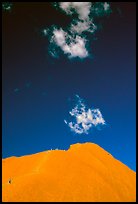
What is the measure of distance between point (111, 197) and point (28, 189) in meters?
10.3

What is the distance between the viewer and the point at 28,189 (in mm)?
34812

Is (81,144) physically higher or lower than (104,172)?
higher

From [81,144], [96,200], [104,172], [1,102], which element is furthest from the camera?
[81,144]

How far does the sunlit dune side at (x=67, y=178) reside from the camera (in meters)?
34.6

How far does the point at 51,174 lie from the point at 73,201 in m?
6.97

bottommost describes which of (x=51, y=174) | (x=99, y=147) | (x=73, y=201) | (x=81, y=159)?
(x=73, y=201)

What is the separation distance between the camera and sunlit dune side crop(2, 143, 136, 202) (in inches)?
1363

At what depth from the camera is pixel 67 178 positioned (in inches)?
1547

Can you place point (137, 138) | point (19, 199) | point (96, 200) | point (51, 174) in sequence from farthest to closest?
point (51, 174), point (96, 200), point (19, 199), point (137, 138)

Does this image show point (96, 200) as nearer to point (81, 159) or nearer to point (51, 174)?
point (51, 174)

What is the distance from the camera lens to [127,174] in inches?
1859

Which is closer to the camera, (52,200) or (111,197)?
(52,200)

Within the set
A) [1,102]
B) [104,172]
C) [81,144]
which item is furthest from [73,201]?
[81,144]

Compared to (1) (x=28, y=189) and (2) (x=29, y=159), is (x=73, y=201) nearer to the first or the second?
(1) (x=28, y=189)
